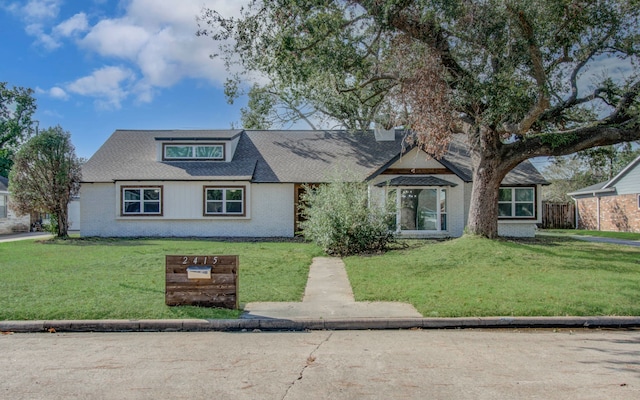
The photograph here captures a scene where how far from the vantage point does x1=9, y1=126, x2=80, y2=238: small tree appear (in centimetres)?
2081

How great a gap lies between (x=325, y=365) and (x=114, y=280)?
21.9ft

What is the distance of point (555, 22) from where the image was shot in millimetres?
12445

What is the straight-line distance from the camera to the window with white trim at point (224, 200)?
21.8m

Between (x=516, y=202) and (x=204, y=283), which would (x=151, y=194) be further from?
(x=516, y=202)

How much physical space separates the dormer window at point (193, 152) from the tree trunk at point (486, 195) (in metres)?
12.7

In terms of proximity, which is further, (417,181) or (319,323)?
(417,181)

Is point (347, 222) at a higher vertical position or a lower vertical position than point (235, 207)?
lower

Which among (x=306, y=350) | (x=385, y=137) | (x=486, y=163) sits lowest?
(x=306, y=350)

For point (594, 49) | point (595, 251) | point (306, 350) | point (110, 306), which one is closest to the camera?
point (306, 350)

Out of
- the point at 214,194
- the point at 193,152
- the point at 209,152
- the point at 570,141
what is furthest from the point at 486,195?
the point at 193,152

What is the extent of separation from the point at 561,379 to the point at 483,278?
5.80 metres

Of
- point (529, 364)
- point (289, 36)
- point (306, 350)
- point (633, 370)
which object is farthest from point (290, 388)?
point (289, 36)

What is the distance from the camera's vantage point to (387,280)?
1026cm

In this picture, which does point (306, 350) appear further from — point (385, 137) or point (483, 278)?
point (385, 137)
